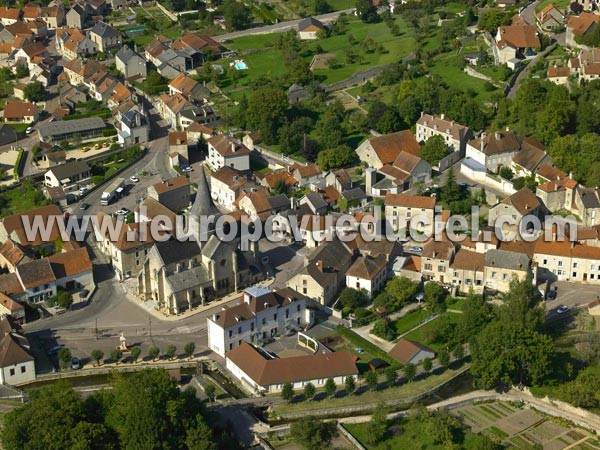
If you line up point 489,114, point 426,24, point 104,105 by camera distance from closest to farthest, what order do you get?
point 489,114, point 104,105, point 426,24

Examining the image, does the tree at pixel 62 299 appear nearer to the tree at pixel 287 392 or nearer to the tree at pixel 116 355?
the tree at pixel 116 355

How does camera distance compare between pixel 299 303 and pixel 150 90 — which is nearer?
pixel 299 303

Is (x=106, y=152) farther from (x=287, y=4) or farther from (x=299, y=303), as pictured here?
(x=287, y=4)

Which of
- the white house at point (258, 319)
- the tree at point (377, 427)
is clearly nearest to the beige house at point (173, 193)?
the white house at point (258, 319)

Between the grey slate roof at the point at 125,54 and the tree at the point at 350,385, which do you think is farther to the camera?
the grey slate roof at the point at 125,54

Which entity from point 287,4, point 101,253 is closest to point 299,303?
point 101,253

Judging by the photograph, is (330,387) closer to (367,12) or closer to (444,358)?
(444,358)

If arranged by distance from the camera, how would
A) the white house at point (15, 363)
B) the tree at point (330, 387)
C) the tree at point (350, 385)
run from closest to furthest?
the tree at point (330, 387)
the tree at point (350, 385)
the white house at point (15, 363)

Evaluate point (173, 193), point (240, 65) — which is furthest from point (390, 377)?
point (240, 65)
